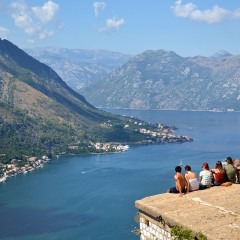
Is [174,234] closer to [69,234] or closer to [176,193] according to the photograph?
[176,193]

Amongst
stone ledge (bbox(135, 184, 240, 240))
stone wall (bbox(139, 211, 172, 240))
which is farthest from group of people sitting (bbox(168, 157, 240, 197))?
stone wall (bbox(139, 211, 172, 240))

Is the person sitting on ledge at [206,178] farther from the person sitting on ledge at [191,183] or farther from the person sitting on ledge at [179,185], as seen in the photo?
the person sitting on ledge at [179,185]

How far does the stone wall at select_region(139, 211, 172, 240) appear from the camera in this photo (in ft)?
19.8

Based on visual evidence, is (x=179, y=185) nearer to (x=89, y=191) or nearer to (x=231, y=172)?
(x=231, y=172)

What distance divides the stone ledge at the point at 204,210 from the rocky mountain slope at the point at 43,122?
360 feet

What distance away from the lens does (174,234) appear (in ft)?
18.4

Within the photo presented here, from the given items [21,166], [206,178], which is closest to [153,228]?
[206,178]

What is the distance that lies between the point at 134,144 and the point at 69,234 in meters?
94.6

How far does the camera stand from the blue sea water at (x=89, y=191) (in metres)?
59.1

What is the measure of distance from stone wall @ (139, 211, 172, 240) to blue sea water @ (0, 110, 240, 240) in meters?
40.6

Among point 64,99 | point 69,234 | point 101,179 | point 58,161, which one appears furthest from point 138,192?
point 64,99

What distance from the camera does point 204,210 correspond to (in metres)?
6.08

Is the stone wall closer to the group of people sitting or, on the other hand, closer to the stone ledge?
the stone ledge

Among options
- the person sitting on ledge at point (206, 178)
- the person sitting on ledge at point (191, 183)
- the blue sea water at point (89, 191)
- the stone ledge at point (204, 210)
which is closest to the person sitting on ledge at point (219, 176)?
the person sitting on ledge at point (206, 178)
